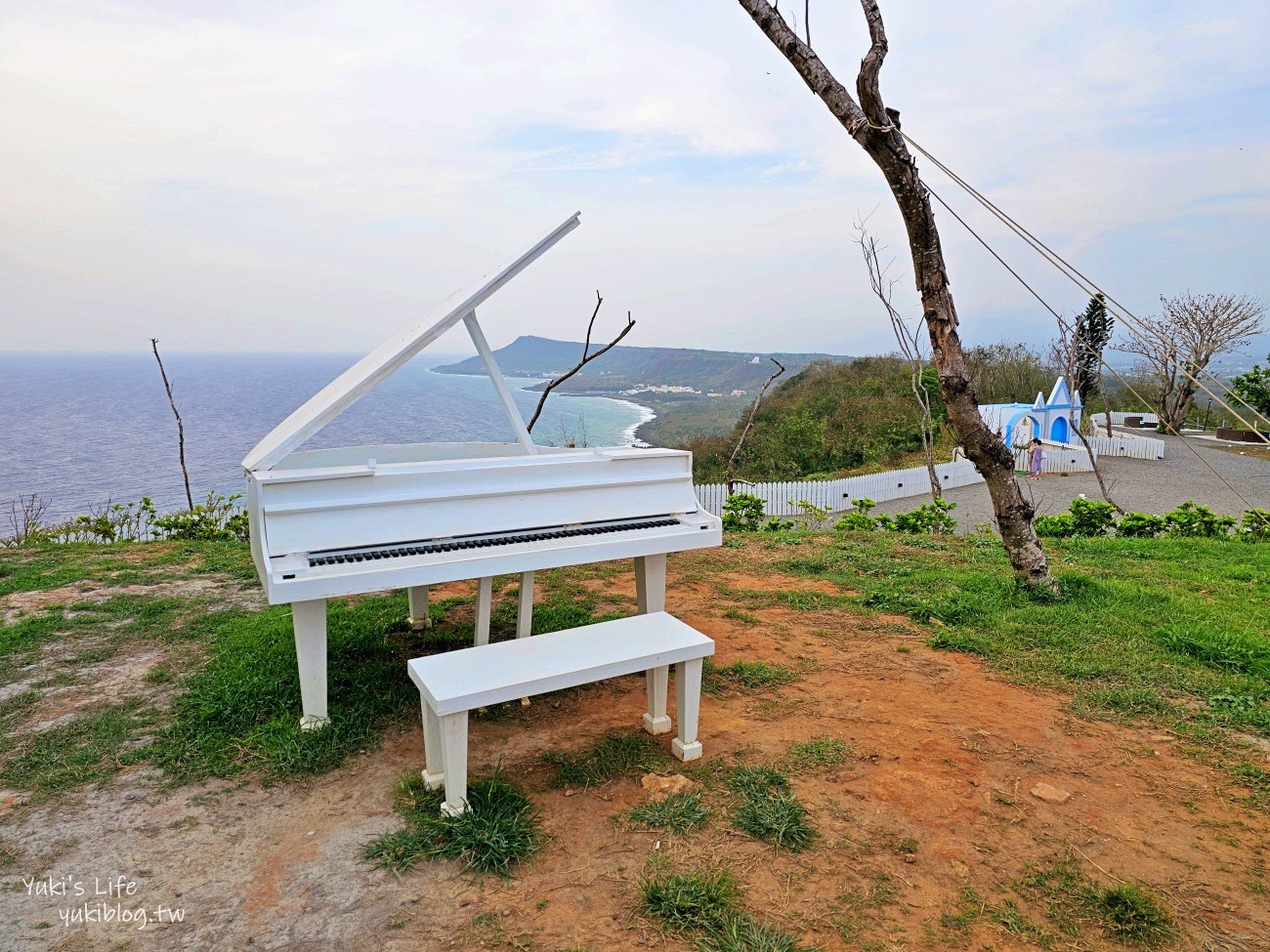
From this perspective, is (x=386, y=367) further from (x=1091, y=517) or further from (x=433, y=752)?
(x=1091, y=517)

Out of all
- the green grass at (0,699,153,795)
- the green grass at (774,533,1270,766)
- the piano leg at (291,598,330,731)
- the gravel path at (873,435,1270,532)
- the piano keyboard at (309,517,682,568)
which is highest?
the piano keyboard at (309,517,682,568)

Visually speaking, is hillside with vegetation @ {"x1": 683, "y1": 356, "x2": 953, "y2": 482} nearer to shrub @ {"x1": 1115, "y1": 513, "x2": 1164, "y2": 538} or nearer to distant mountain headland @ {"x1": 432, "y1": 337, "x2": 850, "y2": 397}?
distant mountain headland @ {"x1": 432, "y1": 337, "x2": 850, "y2": 397}

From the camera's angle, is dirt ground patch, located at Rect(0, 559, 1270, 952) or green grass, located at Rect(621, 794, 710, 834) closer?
dirt ground patch, located at Rect(0, 559, 1270, 952)

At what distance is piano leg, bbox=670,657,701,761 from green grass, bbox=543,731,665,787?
0.14m

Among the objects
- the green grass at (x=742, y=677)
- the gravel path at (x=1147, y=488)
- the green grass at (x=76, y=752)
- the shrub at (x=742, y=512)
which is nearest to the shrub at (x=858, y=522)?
the shrub at (x=742, y=512)

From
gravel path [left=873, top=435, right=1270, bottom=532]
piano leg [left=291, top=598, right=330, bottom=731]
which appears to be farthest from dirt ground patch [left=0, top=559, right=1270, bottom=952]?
gravel path [left=873, top=435, right=1270, bottom=532]

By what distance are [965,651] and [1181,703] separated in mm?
1209

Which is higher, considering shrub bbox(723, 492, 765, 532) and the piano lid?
the piano lid

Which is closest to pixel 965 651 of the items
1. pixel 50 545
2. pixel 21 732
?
pixel 21 732

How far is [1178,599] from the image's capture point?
567 cm

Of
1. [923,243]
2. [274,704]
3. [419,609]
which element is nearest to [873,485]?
[923,243]

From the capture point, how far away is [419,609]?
5.40 m

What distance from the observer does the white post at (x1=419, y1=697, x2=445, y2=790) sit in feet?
10.0

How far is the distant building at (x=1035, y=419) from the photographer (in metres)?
22.3
